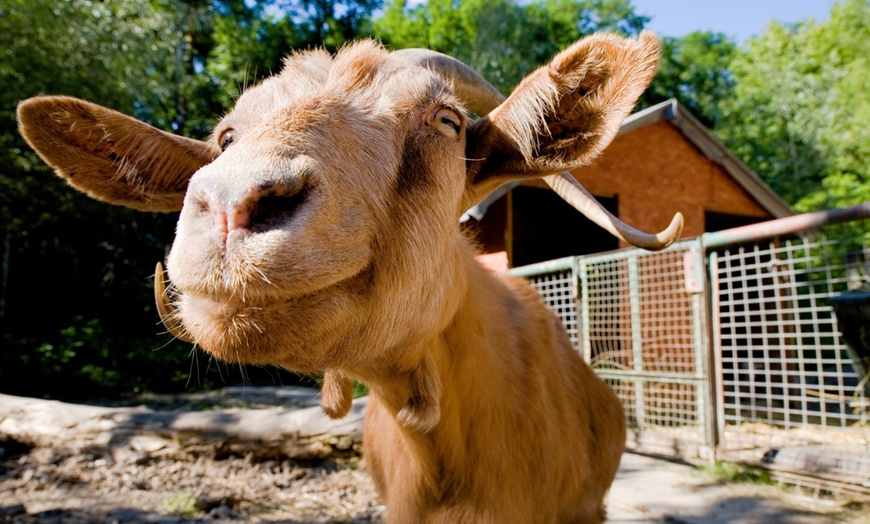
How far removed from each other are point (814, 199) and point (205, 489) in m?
24.1

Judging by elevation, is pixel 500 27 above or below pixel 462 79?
above

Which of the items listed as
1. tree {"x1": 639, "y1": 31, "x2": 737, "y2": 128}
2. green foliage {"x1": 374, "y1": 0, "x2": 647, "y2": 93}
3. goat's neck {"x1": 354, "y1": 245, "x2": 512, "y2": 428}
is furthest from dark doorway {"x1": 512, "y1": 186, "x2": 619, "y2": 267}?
tree {"x1": 639, "y1": 31, "x2": 737, "y2": 128}

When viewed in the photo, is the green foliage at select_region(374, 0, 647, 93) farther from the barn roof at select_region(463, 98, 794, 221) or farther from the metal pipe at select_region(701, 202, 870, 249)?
the metal pipe at select_region(701, 202, 870, 249)

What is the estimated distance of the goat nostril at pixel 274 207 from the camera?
3.98 ft

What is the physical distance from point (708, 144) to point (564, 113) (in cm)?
974

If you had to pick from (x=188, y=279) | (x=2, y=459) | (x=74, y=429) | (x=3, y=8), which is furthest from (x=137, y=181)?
(x=3, y=8)

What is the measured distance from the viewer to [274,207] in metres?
1.25

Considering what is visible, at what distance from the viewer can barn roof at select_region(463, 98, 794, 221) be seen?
9.72m

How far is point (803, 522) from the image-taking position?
4.05 m

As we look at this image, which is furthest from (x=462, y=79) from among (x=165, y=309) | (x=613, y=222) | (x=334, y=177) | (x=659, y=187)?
(x=659, y=187)

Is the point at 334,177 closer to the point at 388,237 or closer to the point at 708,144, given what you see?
the point at 388,237

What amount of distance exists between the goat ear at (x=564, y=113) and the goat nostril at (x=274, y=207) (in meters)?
1.02

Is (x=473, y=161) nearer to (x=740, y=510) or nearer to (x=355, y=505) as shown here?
(x=355, y=505)

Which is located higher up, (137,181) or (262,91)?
(262,91)
